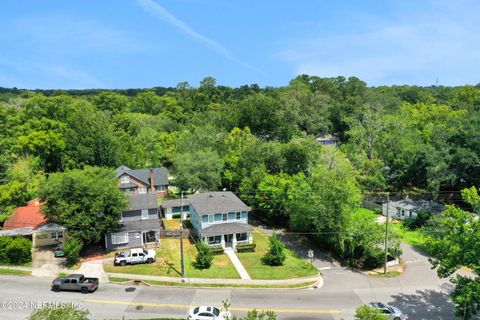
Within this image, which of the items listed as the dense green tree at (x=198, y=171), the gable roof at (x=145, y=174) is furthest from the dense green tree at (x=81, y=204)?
the gable roof at (x=145, y=174)

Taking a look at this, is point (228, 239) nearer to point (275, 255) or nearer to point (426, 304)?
point (275, 255)

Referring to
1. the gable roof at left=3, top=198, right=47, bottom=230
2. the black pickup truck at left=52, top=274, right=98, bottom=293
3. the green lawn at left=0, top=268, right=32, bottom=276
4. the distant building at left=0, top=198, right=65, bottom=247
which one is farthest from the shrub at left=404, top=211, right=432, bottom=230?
the green lawn at left=0, top=268, right=32, bottom=276

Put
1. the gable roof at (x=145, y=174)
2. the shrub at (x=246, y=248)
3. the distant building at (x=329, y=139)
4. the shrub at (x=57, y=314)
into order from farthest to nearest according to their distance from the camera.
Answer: the distant building at (x=329, y=139), the gable roof at (x=145, y=174), the shrub at (x=246, y=248), the shrub at (x=57, y=314)

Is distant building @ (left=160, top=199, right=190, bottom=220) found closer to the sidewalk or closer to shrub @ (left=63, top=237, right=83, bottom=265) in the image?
the sidewalk

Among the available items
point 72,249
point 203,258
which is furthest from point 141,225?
point 203,258

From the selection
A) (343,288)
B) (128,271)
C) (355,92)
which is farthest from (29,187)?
(355,92)

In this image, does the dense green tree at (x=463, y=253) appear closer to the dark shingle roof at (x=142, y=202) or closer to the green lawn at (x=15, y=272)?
the dark shingle roof at (x=142, y=202)

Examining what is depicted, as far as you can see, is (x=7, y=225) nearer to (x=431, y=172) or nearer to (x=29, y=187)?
(x=29, y=187)
